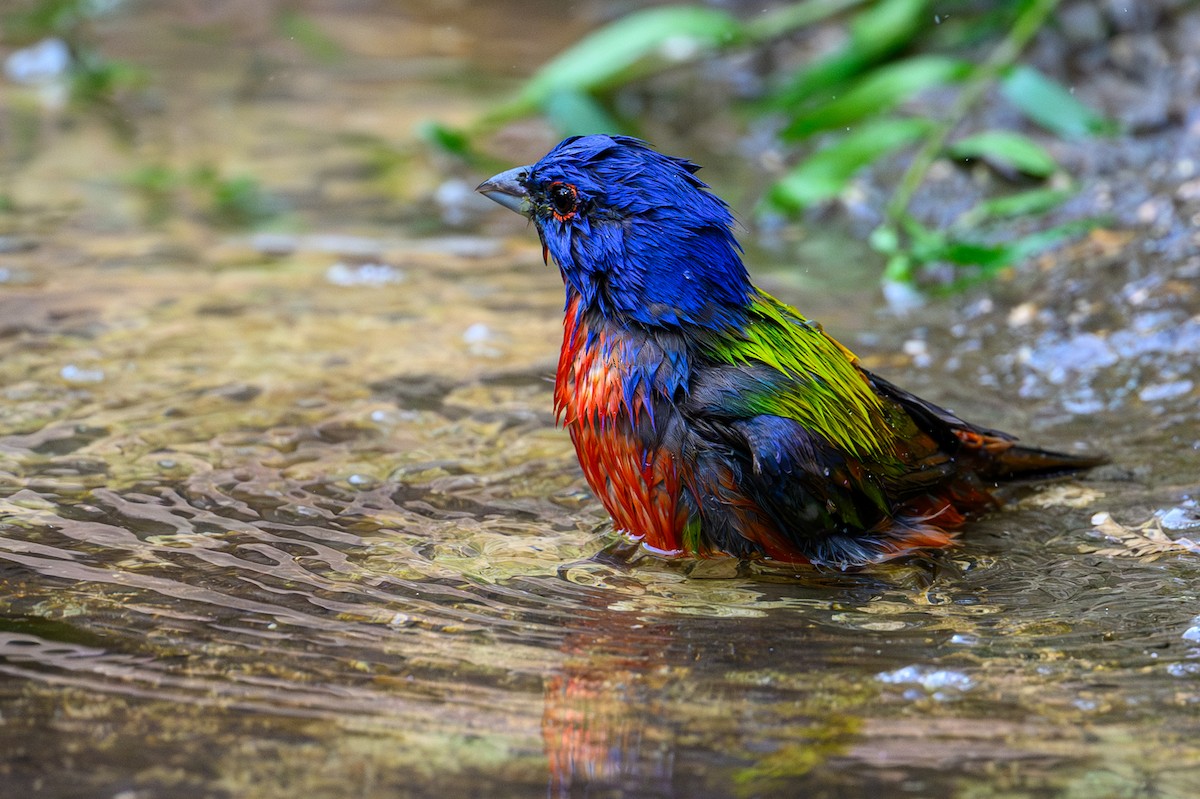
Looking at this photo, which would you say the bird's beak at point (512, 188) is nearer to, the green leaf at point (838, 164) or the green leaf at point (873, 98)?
the green leaf at point (838, 164)

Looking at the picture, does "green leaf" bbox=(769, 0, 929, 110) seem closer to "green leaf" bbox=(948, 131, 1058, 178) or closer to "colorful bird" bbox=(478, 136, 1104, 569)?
"green leaf" bbox=(948, 131, 1058, 178)

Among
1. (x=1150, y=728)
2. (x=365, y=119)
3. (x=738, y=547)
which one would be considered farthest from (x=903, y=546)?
(x=365, y=119)

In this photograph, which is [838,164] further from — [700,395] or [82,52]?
[82,52]

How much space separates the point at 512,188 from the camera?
3658 mm

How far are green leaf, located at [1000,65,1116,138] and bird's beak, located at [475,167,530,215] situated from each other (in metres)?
3.40

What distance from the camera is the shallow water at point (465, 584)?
2.35 meters

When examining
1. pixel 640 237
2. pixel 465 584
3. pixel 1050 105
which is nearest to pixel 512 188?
pixel 640 237

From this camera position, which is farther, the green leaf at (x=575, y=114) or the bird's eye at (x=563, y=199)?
the green leaf at (x=575, y=114)

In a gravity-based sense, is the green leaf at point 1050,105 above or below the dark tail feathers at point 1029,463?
above

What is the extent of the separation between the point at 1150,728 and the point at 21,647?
7.18 ft

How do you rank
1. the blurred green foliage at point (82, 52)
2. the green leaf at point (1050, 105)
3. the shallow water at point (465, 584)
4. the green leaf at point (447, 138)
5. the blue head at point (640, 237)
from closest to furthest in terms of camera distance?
the shallow water at point (465, 584) → the blue head at point (640, 237) → the green leaf at point (1050, 105) → the green leaf at point (447, 138) → the blurred green foliage at point (82, 52)

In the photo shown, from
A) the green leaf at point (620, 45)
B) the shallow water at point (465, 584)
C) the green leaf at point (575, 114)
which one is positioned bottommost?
the shallow water at point (465, 584)

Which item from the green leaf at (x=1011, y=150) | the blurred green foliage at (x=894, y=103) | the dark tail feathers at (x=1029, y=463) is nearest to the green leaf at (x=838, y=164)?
the blurred green foliage at (x=894, y=103)

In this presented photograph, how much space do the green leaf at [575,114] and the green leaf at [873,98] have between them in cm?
112
